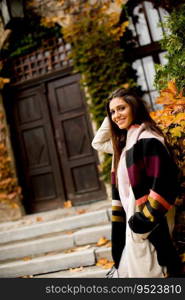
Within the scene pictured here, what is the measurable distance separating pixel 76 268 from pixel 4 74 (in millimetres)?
4097

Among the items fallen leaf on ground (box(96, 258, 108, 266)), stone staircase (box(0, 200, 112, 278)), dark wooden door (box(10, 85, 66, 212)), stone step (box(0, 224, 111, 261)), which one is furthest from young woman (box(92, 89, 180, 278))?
dark wooden door (box(10, 85, 66, 212))

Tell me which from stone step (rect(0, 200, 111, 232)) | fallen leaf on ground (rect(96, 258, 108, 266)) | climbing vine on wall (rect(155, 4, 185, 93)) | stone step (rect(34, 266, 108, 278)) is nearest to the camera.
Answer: climbing vine on wall (rect(155, 4, 185, 93))

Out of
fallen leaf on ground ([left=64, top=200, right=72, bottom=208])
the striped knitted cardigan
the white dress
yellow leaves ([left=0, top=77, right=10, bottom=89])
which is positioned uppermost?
yellow leaves ([left=0, top=77, right=10, bottom=89])

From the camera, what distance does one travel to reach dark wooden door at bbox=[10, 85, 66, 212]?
5.67 metres

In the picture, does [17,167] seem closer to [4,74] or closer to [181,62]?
[4,74]

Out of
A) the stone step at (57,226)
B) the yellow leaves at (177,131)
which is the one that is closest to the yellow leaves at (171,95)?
the yellow leaves at (177,131)

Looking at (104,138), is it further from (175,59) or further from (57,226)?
(57,226)

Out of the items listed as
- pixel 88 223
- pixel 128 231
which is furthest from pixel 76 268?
pixel 128 231

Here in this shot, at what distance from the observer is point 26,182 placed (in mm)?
5797

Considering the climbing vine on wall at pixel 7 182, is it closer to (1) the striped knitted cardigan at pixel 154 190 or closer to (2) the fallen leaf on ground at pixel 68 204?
(2) the fallen leaf on ground at pixel 68 204

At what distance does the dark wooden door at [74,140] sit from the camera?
548 cm

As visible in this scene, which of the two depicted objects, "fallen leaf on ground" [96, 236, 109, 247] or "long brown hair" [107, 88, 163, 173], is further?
"fallen leaf on ground" [96, 236, 109, 247]

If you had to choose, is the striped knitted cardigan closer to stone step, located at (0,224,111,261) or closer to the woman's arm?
the woman's arm

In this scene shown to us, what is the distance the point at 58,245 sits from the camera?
4148mm
